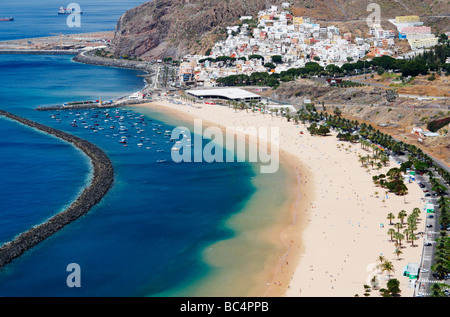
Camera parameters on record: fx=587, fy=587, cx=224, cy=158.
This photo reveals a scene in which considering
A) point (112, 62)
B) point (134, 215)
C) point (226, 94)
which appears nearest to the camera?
point (134, 215)

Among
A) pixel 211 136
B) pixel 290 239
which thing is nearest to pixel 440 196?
pixel 290 239

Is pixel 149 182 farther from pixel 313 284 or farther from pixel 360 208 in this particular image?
pixel 313 284

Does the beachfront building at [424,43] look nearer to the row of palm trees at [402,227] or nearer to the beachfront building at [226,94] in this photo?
the beachfront building at [226,94]

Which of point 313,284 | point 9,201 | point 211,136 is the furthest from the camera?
point 211,136

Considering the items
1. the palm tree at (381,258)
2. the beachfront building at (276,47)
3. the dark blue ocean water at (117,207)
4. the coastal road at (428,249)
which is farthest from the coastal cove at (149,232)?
the beachfront building at (276,47)

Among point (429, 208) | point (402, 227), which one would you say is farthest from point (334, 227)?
point (429, 208)

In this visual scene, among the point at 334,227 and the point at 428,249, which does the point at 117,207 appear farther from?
the point at 428,249

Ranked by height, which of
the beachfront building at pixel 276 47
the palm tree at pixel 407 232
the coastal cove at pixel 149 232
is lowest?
the coastal cove at pixel 149 232
